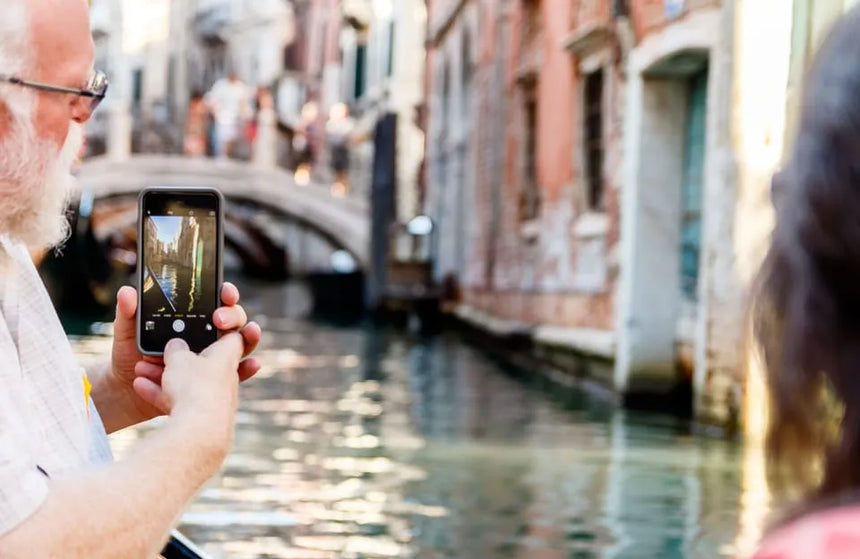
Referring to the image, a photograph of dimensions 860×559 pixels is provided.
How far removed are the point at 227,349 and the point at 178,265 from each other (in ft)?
0.52

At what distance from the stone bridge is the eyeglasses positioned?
24.3 metres

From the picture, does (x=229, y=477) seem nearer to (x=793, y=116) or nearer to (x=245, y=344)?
(x=245, y=344)

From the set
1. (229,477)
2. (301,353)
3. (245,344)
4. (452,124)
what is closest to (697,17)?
(229,477)

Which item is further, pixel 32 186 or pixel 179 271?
pixel 179 271

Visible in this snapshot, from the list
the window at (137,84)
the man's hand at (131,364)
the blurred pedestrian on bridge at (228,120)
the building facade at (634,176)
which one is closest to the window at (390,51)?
the blurred pedestrian on bridge at (228,120)

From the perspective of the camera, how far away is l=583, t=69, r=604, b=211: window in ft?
34.3

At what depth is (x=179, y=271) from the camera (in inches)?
64.2

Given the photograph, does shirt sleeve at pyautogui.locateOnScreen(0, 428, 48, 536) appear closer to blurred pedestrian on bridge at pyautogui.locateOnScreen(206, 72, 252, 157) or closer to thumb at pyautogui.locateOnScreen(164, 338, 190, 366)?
thumb at pyautogui.locateOnScreen(164, 338, 190, 366)

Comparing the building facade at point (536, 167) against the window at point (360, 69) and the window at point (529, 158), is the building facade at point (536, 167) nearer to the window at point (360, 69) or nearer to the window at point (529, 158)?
the window at point (529, 158)

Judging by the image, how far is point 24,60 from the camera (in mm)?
1368

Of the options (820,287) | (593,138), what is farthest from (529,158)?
(820,287)

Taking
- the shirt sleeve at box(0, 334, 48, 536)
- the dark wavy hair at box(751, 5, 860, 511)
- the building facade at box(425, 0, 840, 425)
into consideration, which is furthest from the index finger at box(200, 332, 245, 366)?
the building facade at box(425, 0, 840, 425)

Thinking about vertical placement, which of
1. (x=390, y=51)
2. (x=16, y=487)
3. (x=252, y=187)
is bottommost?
(x=16, y=487)

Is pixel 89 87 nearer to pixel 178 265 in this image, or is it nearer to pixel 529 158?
pixel 178 265
